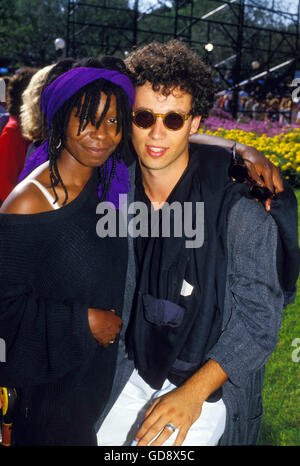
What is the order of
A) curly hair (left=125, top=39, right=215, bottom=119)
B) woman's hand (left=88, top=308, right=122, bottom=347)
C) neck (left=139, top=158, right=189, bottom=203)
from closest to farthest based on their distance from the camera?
woman's hand (left=88, top=308, right=122, bottom=347) → curly hair (left=125, top=39, right=215, bottom=119) → neck (left=139, top=158, right=189, bottom=203)

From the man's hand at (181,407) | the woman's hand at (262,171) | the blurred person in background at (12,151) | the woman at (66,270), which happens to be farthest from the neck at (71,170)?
the blurred person in background at (12,151)

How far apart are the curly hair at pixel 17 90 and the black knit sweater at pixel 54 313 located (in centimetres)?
302

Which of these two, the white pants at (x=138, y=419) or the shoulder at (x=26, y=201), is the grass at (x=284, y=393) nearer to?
the white pants at (x=138, y=419)

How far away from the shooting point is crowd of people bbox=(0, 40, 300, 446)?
2.01 m

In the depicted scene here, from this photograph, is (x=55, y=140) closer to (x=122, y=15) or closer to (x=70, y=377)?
(x=70, y=377)

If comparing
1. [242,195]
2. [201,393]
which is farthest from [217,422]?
[242,195]

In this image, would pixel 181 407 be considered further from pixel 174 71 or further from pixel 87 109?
pixel 174 71

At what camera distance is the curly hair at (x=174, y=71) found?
2.48 m

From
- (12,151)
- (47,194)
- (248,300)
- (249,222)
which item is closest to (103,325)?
(47,194)

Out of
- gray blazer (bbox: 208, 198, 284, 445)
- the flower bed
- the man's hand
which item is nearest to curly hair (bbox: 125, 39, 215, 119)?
gray blazer (bbox: 208, 198, 284, 445)

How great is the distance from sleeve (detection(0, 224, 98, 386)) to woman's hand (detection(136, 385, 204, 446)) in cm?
42

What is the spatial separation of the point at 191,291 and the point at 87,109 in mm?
971

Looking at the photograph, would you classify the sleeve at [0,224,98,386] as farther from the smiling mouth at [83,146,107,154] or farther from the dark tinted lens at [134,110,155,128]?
the dark tinted lens at [134,110,155,128]

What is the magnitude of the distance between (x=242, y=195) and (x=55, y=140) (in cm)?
91
